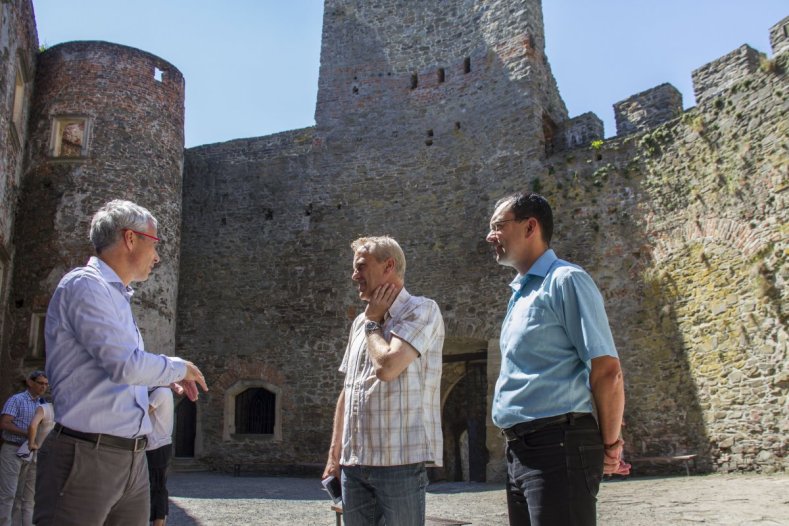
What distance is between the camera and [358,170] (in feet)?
49.4

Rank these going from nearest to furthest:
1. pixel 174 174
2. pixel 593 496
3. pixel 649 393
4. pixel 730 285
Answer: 1. pixel 593 496
2. pixel 730 285
3. pixel 649 393
4. pixel 174 174

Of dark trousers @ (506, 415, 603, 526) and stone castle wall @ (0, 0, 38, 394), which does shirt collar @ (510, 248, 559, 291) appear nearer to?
dark trousers @ (506, 415, 603, 526)

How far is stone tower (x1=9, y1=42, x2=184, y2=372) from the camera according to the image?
1332cm

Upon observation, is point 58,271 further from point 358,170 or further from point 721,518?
point 721,518

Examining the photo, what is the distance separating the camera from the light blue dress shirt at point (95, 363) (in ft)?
9.32

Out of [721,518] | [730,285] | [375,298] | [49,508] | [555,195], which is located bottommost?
[721,518]

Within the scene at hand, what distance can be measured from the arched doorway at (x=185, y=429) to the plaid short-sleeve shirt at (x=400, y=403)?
12.6 meters

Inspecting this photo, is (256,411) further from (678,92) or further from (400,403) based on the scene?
(400,403)

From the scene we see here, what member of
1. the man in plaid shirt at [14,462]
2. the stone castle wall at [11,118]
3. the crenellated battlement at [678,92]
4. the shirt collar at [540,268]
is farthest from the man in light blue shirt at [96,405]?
the stone castle wall at [11,118]

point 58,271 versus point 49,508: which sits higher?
point 58,271

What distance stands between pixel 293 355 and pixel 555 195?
6120 mm

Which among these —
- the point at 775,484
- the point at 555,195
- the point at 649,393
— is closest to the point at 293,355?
the point at 555,195

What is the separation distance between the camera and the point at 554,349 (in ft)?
9.39

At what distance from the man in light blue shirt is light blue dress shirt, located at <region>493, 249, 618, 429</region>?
1.31m
